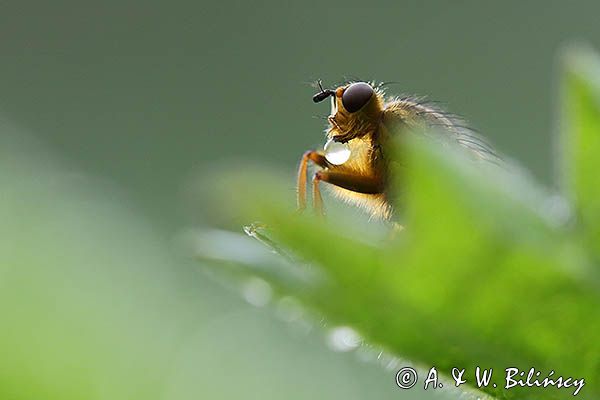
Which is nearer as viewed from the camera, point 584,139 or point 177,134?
point 584,139

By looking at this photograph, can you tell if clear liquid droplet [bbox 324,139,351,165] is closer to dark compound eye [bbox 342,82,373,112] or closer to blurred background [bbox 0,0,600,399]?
dark compound eye [bbox 342,82,373,112]

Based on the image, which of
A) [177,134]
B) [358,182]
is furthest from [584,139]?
[177,134]

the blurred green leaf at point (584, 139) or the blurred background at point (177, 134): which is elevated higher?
the blurred background at point (177, 134)

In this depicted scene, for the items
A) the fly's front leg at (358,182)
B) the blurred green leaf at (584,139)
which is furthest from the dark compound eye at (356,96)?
the blurred green leaf at (584,139)

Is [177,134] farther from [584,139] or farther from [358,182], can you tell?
[584,139]

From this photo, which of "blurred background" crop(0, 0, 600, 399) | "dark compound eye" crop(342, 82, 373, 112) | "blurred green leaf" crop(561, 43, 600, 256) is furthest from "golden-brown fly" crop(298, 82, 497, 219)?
"blurred green leaf" crop(561, 43, 600, 256)

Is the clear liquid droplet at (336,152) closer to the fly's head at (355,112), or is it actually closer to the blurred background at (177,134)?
the fly's head at (355,112)
